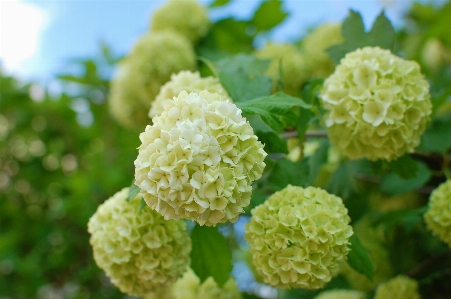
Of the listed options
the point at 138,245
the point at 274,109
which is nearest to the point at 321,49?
the point at 274,109

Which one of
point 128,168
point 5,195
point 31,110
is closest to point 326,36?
point 128,168

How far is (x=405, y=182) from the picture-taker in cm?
101

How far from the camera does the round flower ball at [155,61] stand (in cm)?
119

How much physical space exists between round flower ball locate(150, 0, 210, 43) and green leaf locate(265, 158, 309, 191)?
2.51ft

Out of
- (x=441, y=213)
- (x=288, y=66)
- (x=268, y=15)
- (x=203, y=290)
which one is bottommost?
(x=441, y=213)

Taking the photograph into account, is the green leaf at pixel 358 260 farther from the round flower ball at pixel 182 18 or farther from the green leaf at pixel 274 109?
the round flower ball at pixel 182 18

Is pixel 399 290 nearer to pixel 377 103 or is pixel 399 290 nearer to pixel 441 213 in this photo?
pixel 441 213

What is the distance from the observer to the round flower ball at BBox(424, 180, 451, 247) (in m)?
0.75

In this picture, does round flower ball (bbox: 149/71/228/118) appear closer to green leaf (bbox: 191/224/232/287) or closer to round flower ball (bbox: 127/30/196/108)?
green leaf (bbox: 191/224/232/287)

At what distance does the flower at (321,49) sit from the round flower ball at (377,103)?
463 millimetres

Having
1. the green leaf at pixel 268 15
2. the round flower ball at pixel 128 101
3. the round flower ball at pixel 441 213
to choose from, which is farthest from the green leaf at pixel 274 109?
the green leaf at pixel 268 15

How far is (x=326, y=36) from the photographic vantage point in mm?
1216

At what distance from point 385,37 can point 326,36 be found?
0.39m

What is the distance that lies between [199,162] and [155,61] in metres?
0.75
